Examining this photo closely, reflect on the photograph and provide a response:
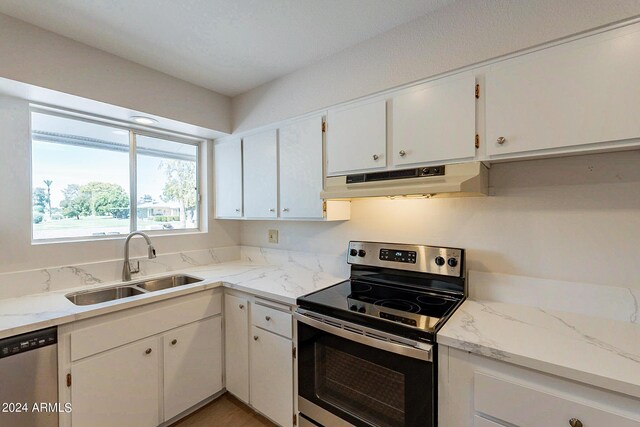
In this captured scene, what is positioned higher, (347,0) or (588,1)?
(347,0)

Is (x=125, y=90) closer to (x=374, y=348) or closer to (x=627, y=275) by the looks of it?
(x=374, y=348)

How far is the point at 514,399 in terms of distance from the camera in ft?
3.33

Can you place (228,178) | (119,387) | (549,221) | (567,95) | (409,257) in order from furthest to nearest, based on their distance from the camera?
(228,178)
(409,257)
(119,387)
(549,221)
(567,95)

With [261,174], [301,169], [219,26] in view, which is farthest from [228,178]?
[219,26]

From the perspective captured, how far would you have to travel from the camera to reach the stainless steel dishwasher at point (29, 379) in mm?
1244

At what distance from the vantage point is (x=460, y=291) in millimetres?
1575

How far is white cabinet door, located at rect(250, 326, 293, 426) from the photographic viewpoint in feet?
5.59

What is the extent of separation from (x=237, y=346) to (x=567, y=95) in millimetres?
2327

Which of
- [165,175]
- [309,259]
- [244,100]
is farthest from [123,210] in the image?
[309,259]

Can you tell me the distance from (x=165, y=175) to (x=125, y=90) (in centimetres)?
81

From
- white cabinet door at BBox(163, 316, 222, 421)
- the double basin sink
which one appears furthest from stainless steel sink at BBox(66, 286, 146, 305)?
white cabinet door at BBox(163, 316, 222, 421)

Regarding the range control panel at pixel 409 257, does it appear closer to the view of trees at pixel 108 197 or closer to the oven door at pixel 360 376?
the oven door at pixel 360 376

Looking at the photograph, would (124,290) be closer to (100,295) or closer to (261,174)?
(100,295)

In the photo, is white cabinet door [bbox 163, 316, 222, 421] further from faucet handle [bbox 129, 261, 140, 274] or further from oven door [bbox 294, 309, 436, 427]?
oven door [bbox 294, 309, 436, 427]
